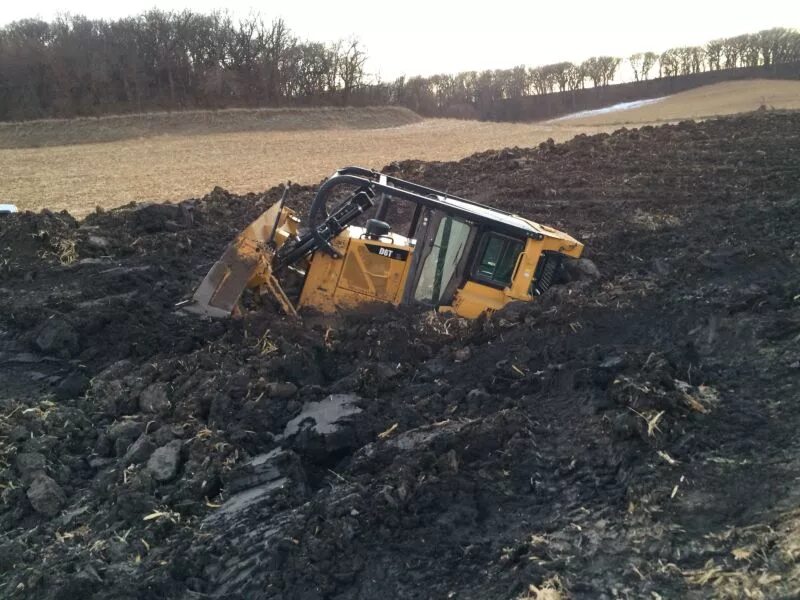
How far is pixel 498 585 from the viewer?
425 centimetres

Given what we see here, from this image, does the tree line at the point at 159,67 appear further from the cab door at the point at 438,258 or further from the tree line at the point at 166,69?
the cab door at the point at 438,258

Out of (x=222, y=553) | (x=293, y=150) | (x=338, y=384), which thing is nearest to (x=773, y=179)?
(x=338, y=384)

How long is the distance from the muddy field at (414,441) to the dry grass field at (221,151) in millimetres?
13731

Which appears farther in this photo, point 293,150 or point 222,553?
point 293,150

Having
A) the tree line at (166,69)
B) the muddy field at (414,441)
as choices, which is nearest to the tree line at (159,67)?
the tree line at (166,69)

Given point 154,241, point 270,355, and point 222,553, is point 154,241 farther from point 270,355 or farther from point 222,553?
point 222,553

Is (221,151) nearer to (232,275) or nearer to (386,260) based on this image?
(232,275)

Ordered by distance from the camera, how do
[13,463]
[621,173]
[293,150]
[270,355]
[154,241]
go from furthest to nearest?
1. [293,150]
2. [621,173]
3. [154,241]
4. [270,355]
5. [13,463]

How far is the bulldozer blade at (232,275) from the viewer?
7.96 m

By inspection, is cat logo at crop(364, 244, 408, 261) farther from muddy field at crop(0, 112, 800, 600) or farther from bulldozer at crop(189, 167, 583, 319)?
muddy field at crop(0, 112, 800, 600)

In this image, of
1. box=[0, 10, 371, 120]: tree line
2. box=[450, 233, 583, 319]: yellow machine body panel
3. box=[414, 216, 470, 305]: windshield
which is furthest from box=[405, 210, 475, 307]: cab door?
box=[0, 10, 371, 120]: tree line

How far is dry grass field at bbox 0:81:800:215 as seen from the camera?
23.8m

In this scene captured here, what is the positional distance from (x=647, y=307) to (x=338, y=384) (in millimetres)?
3881

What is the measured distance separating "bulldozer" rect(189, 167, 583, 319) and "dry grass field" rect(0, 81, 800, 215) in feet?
43.5
